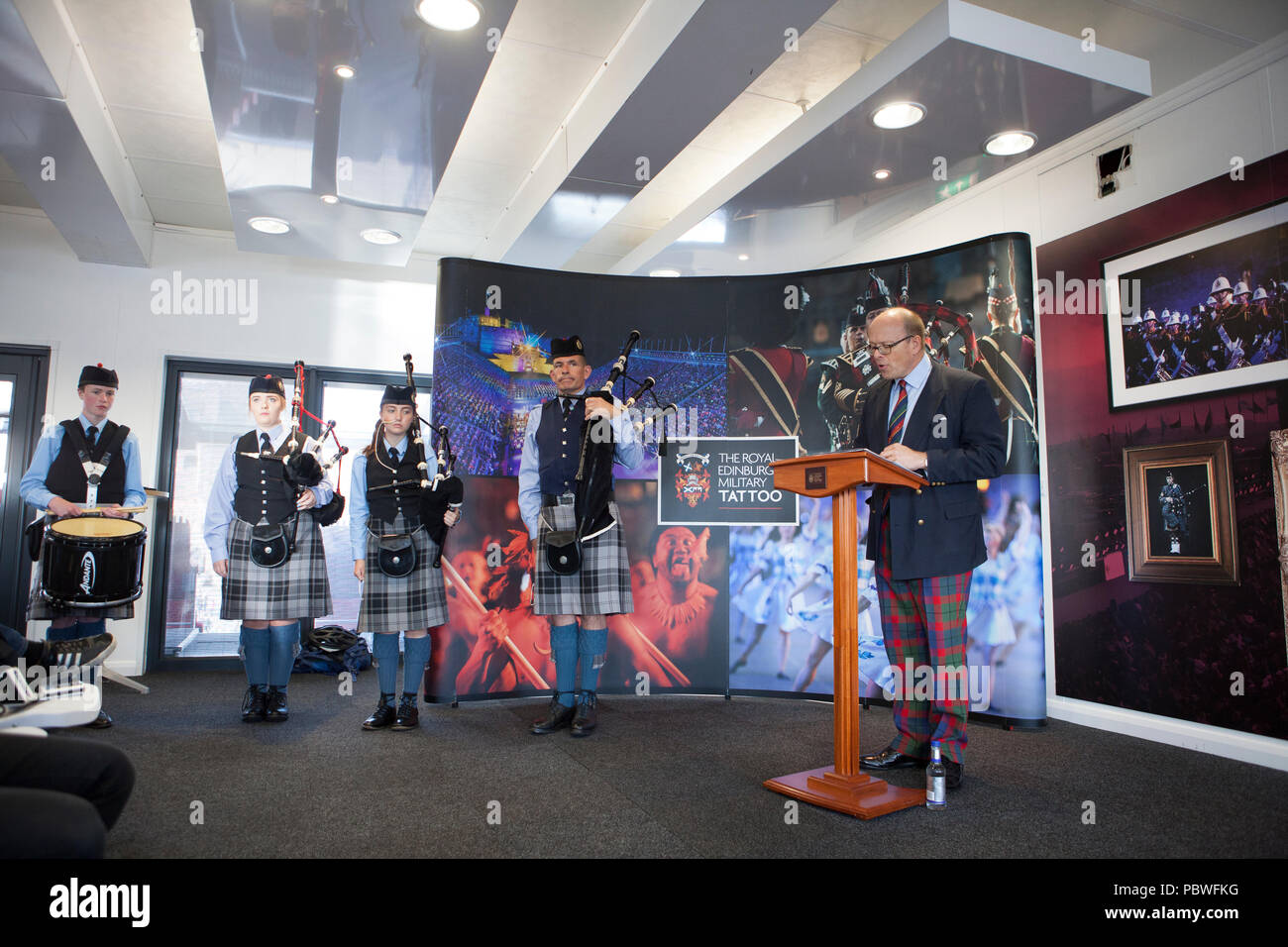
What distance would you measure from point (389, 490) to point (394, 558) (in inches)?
12.5

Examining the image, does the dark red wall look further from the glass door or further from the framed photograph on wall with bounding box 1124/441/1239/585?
the glass door

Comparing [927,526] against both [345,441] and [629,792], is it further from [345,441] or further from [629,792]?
[345,441]

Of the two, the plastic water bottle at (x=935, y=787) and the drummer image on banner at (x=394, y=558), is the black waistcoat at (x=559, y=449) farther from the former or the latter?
the plastic water bottle at (x=935, y=787)

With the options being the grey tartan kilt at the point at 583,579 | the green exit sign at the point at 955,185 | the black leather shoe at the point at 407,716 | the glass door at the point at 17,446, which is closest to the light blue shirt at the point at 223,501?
the black leather shoe at the point at 407,716

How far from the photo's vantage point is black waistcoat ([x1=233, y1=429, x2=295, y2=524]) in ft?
12.3

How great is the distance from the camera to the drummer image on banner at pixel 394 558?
11.8 ft

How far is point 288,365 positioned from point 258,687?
2885 mm

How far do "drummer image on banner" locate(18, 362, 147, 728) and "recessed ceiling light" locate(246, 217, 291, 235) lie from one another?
51.0 inches

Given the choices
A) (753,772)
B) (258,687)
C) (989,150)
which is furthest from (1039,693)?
(258,687)

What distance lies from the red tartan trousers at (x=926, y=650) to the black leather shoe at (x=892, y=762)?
0.02 metres

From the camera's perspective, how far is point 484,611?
4.10m

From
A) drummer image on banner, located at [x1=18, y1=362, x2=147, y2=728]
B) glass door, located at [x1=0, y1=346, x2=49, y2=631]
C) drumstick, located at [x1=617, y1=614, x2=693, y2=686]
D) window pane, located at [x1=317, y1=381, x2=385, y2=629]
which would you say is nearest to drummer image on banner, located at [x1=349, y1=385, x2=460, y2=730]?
drumstick, located at [x1=617, y1=614, x2=693, y2=686]
